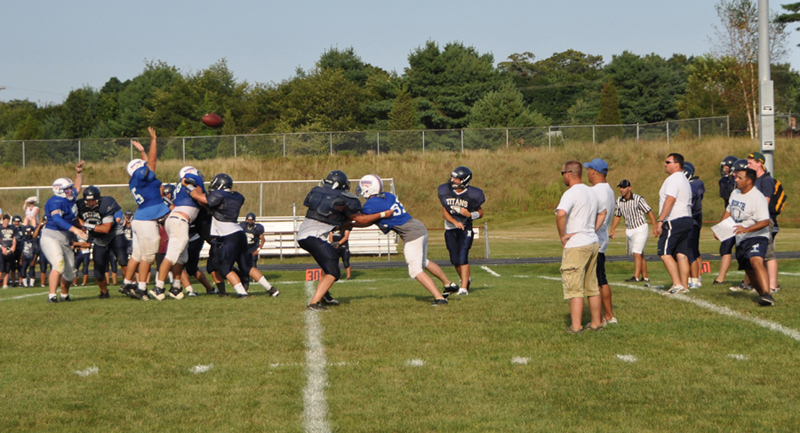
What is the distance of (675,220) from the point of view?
31.4 feet

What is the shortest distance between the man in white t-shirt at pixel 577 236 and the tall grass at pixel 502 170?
28.8 meters

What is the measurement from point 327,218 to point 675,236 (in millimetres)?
4560

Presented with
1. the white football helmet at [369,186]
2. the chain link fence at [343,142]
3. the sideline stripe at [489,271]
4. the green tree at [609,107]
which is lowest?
the sideline stripe at [489,271]

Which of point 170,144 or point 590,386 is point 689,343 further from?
point 170,144

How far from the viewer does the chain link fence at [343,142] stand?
38.0 metres

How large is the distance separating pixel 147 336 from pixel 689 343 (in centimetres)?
505

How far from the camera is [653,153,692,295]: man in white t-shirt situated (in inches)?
376

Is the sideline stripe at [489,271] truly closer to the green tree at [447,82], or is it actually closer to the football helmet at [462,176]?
the football helmet at [462,176]

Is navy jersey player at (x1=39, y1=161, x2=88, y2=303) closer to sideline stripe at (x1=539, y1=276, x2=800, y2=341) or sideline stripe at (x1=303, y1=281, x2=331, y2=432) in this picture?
sideline stripe at (x1=303, y1=281, x2=331, y2=432)

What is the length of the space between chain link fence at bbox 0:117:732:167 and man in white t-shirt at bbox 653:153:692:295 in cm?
3130

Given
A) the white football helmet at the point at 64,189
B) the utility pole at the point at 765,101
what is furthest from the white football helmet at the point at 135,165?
the utility pole at the point at 765,101

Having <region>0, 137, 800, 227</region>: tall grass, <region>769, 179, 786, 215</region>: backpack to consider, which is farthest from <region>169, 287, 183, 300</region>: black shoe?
<region>0, 137, 800, 227</region>: tall grass

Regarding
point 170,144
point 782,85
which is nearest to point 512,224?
point 170,144

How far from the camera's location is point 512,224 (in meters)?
36.8
